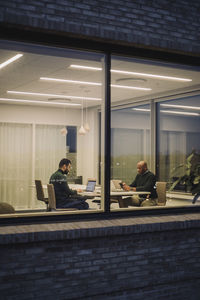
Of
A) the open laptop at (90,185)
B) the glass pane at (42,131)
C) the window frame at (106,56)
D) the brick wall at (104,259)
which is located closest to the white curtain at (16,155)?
the glass pane at (42,131)

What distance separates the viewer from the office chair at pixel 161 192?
274 inches

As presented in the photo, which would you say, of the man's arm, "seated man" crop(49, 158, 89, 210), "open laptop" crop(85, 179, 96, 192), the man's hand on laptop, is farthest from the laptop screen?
the man's arm

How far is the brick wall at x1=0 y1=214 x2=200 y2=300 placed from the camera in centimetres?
500

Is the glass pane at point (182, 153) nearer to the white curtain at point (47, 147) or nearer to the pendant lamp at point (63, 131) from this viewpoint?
the white curtain at point (47, 147)

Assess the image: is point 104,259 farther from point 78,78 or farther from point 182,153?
point 78,78

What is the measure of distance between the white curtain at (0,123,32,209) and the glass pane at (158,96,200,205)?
4673mm

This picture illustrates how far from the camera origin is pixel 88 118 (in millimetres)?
11578

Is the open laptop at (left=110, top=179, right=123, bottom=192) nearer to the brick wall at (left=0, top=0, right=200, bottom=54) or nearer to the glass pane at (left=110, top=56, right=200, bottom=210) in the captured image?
the glass pane at (left=110, top=56, right=200, bottom=210)

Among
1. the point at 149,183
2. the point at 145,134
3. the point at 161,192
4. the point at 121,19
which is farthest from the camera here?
the point at 145,134

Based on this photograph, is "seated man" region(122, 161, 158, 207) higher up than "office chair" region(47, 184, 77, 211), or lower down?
higher up

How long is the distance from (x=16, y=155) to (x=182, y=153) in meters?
6.29

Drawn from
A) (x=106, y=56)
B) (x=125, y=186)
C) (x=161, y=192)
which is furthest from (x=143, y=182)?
(x=106, y=56)

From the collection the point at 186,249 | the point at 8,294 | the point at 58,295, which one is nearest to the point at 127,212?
the point at 186,249

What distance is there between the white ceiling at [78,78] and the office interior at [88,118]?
0.7 inches
